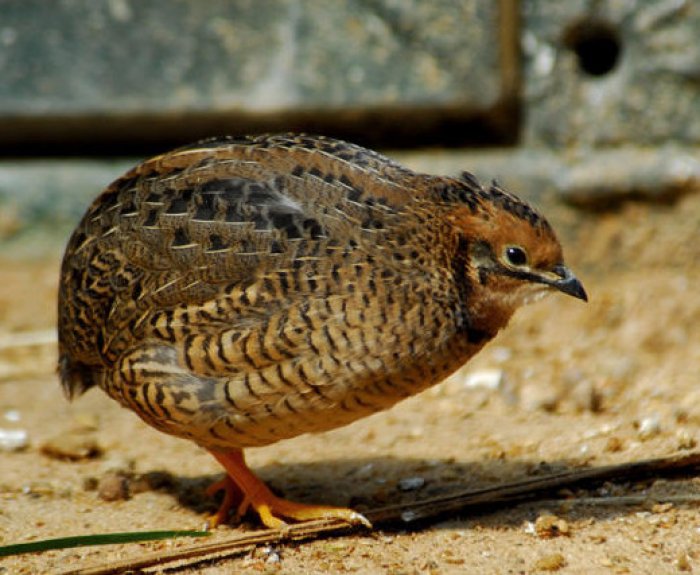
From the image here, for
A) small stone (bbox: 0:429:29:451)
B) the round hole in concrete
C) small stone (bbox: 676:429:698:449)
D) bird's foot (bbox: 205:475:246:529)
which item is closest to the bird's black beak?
small stone (bbox: 676:429:698:449)

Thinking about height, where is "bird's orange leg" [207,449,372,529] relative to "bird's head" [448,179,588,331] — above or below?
below

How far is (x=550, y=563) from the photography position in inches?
143

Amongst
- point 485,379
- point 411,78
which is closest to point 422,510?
point 485,379

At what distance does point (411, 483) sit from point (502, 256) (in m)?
1.08

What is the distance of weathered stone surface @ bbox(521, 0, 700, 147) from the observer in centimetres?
638

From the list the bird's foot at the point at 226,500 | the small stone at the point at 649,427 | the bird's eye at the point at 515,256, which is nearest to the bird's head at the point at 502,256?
the bird's eye at the point at 515,256

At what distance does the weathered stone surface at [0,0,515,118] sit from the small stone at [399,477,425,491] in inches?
102

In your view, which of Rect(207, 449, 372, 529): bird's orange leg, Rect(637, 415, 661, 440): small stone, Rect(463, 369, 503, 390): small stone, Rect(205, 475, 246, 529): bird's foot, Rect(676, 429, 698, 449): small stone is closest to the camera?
Rect(207, 449, 372, 529): bird's orange leg

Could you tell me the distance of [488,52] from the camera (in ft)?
21.1

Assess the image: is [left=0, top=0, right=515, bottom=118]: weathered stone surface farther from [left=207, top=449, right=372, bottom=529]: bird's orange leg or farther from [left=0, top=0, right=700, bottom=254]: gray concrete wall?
[left=207, top=449, right=372, bottom=529]: bird's orange leg

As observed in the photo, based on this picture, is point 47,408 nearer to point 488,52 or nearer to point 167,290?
point 167,290

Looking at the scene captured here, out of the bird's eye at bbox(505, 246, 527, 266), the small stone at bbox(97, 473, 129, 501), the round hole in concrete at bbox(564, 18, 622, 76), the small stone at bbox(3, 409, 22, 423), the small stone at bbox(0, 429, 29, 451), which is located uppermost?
the round hole in concrete at bbox(564, 18, 622, 76)

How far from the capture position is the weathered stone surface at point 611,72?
638 cm

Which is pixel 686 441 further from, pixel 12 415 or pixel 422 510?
pixel 12 415
